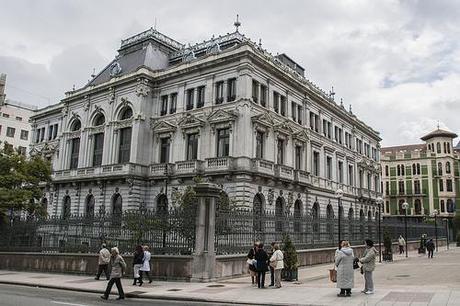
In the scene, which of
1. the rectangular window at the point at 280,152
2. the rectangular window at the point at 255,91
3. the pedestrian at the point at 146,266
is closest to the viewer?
the pedestrian at the point at 146,266

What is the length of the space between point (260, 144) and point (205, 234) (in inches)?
811

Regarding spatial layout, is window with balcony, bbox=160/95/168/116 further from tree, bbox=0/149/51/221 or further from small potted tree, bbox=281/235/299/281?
small potted tree, bbox=281/235/299/281

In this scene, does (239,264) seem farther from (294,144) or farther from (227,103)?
(294,144)

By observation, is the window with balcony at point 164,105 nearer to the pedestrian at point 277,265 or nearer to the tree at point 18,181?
the tree at point 18,181

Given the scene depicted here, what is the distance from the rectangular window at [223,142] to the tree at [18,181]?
14279 millimetres

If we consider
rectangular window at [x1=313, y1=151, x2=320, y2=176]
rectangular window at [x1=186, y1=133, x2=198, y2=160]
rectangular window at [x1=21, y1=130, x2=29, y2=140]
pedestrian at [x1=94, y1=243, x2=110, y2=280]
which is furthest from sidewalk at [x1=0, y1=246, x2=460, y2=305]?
rectangular window at [x1=21, y1=130, x2=29, y2=140]

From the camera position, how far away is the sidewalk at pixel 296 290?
13094 millimetres

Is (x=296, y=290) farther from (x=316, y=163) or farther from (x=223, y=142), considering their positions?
(x=316, y=163)

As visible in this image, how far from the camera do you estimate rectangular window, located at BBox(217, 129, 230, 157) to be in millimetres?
37688

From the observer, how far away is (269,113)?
3947 centimetres

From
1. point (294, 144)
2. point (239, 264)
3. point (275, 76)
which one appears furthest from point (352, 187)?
point (239, 264)

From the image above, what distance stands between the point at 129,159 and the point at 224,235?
81.6 feet

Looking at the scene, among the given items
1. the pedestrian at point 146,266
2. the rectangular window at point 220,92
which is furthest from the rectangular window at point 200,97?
the pedestrian at point 146,266

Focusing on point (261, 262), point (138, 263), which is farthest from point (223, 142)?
point (261, 262)
